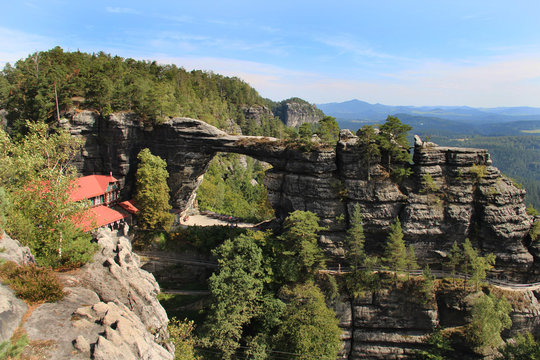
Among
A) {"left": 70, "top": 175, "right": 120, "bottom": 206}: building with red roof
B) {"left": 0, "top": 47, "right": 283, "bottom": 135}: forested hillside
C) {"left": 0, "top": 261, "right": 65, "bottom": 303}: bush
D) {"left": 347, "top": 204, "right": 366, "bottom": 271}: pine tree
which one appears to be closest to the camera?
{"left": 0, "top": 261, "right": 65, "bottom": 303}: bush

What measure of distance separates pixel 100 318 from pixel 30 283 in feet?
11.9

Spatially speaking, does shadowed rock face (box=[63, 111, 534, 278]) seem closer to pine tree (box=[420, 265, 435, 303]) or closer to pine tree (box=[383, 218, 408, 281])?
pine tree (box=[383, 218, 408, 281])

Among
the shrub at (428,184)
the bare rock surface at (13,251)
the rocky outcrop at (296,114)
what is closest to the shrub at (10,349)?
the bare rock surface at (13,251)

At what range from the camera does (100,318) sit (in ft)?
46.8

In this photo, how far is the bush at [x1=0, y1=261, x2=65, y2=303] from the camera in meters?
14.3

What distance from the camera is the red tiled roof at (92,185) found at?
30.2m

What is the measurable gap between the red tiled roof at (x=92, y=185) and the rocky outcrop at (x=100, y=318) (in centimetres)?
1199

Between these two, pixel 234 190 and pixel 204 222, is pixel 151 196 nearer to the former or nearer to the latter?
pixel 204 222

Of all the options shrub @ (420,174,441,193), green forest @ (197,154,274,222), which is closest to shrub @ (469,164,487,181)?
shrub @ (420,174,441,193)

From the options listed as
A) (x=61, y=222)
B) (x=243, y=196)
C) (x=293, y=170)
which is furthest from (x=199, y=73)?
(x=61, y=222)

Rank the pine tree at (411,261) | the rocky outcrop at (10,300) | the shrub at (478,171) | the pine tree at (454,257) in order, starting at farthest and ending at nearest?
1. the shrub at (478,171)
2. the pine tree at (411,261)
3. the pine tree at (454,257)
4. the rocky outcrop at (10,300)

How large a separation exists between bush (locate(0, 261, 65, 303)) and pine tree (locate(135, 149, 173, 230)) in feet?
55.3

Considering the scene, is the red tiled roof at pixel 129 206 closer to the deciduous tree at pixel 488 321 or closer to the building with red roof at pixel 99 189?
the building with red roof at pixel 99 189

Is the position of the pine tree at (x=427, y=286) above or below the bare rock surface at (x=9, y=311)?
below
